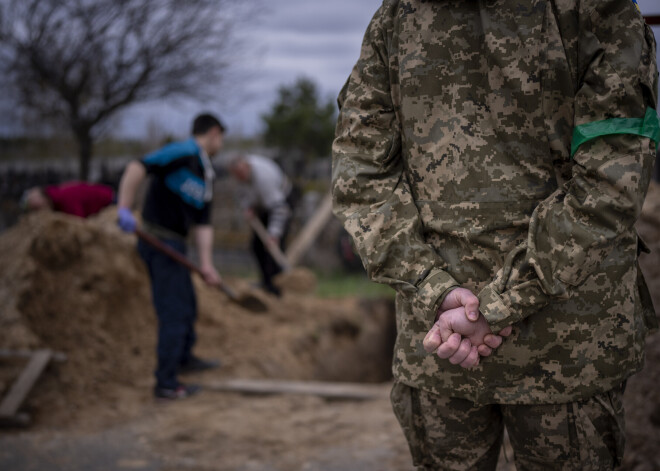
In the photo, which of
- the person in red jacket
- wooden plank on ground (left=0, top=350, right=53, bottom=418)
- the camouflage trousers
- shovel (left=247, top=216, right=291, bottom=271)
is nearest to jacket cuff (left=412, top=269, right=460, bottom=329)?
the camouflage trousers

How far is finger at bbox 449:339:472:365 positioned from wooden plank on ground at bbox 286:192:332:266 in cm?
699

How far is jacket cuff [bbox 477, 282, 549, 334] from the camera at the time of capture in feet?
4.46

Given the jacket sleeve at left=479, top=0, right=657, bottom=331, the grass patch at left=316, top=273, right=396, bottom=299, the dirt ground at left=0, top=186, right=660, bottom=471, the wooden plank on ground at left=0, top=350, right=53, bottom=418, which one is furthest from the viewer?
the grass patch at left=316, top=273, right=396, bottom=299

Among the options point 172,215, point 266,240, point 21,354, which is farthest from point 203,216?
point 266,240

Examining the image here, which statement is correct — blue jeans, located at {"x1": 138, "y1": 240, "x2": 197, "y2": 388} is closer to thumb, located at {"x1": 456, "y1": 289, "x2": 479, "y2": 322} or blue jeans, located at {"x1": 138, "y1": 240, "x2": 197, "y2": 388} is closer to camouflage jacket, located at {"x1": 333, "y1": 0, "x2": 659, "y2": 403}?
camouflage jacket, located at {"x1": 333, "y1": 0, "x2": 659, "y2": 403}

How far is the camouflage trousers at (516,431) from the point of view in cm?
146

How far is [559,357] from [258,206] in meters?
6.06

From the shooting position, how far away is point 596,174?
1305 mm

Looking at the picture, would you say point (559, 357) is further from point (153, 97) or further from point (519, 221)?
point (153, 97)

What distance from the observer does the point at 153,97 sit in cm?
813

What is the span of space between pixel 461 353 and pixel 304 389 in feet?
10.6

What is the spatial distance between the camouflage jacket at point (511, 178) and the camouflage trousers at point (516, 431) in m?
0.05

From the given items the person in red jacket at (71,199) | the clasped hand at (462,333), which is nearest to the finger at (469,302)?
the clasped hand at (462,333)

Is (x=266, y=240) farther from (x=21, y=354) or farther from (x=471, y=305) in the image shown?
(x=471, y=305)
